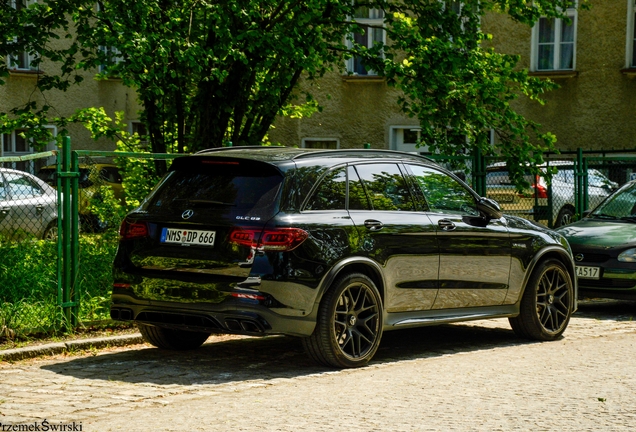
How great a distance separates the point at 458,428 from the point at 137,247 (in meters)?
3.31

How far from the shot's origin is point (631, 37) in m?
28.4

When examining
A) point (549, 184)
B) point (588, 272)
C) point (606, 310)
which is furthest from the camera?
point (549, 184)

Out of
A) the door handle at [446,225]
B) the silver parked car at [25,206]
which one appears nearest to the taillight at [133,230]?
the silver parked car at [25,206]

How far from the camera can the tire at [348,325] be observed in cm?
855

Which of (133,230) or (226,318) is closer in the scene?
(226,318)

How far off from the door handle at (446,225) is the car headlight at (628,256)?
A: 3.86 m

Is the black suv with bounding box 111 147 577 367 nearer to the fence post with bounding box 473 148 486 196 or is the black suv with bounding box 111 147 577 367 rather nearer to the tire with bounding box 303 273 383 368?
the tire with bounding box 303 273 383 368

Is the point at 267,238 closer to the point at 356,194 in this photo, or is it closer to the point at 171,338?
the point at 356,194

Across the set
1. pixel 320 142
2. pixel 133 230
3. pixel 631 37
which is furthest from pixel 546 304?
pixel 320 142

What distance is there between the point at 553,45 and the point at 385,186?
2082cm

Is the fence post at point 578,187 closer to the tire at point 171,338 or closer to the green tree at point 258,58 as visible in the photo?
the green tree at point 258,58

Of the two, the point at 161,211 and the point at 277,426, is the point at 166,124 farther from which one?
the point at 277,426

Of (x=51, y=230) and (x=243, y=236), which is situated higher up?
(x=243, y=236)

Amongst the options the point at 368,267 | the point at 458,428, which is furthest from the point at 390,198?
the point at 458,428
